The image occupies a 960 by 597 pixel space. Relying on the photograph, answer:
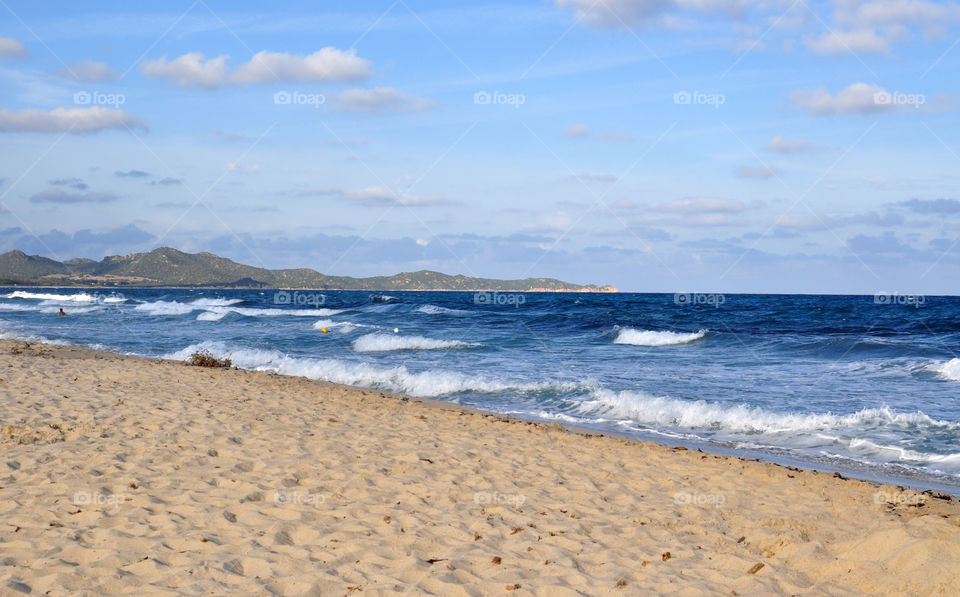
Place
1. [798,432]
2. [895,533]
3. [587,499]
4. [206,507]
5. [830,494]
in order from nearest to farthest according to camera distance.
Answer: [895,533] → [206,507] → [587,499] → [830,494] → [798,432]

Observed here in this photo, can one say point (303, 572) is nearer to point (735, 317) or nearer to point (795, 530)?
point (795, 530)

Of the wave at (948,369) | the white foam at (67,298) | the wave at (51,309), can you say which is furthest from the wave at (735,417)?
the white foam at (67,298)

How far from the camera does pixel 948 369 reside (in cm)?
1647

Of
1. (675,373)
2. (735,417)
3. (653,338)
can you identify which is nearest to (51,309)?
(653,338)

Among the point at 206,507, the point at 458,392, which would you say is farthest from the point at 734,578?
the point at 458,392

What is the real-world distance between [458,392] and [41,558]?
1155 cm

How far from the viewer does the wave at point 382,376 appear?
A: 1567 cm

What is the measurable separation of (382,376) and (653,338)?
14.9 m

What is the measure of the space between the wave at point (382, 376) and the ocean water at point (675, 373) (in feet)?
0.16

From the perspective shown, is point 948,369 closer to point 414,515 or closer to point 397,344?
point 414,515

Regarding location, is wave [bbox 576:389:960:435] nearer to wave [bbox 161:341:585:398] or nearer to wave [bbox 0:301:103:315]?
wave [bbox 161:341:585:398]

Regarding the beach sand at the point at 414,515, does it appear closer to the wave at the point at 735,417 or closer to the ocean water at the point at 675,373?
the ocean water at the point at 675,373

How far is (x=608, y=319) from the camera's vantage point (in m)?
40.4

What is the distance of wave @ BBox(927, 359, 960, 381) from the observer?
16078mm
